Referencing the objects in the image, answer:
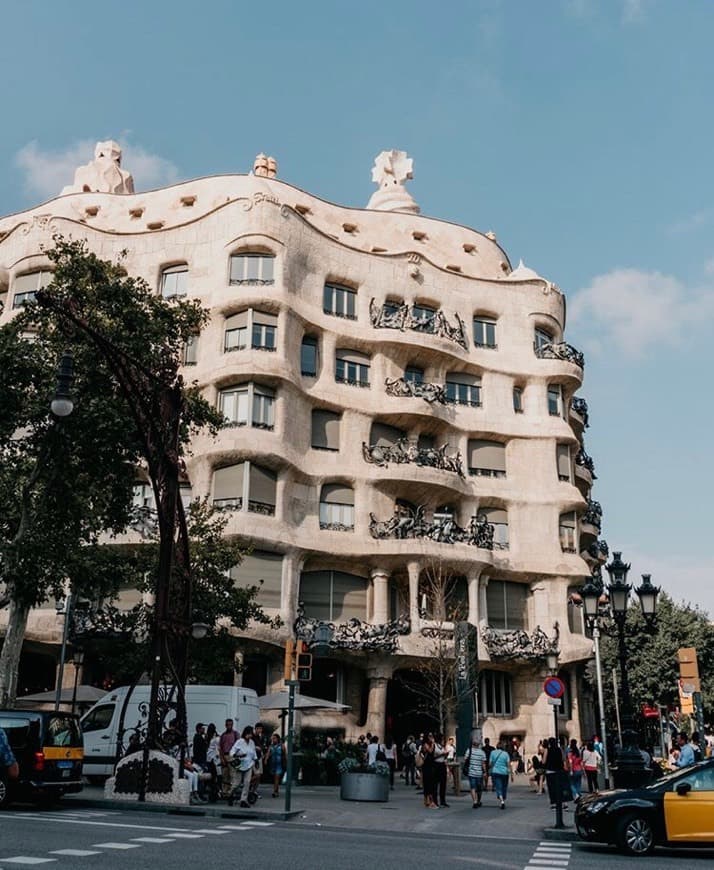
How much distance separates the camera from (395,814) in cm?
1831

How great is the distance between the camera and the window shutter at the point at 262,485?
33781 millimetres

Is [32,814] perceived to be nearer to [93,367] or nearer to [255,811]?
[255,811]

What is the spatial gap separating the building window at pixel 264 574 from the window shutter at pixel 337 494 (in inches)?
145

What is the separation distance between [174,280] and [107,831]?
2891 centimetres

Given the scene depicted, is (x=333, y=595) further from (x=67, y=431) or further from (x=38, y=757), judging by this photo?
(x=38, y=757)

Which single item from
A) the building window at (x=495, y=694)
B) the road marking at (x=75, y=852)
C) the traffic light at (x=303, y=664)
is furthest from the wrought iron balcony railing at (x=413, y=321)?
the road marking at (x=75, y=852)

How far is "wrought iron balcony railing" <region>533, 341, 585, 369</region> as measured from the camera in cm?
4244

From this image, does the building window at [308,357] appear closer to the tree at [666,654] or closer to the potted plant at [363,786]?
the potted plant at [363,786]

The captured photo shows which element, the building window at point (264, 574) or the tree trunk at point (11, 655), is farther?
the building window at point (264, 574)

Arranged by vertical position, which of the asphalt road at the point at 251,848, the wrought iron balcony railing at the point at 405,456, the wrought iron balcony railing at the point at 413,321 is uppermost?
the wrought iron balcony railing at the point at 413,321

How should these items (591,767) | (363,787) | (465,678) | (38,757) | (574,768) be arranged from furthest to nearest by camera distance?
(465,678)
(591,767)
(574,768)
(363,787)
(38,757)

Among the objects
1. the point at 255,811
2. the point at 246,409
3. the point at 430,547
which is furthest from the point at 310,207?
the point at 255,811

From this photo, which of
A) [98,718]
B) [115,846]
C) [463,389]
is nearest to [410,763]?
[98,718]

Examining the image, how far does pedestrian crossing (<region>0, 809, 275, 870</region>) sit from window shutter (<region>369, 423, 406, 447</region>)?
926 inches
